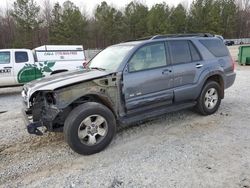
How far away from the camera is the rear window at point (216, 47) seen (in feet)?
18.6

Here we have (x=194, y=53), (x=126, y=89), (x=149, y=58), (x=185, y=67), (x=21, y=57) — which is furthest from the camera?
(x=21, y=57)

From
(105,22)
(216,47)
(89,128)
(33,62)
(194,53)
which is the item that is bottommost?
(89,128)

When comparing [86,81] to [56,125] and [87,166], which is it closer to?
[56,125]

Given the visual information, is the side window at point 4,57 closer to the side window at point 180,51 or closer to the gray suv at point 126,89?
the gray suv at point 126,89

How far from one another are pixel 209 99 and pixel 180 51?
4.49ft

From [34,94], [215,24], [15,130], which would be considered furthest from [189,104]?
[215,24]

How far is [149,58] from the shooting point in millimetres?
4707

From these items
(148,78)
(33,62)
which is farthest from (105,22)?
(148,78)

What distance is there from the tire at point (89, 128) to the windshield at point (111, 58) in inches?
34.0

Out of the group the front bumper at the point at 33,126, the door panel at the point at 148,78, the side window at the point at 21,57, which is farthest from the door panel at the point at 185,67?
the side window at the point at 21,57

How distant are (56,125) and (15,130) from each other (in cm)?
174

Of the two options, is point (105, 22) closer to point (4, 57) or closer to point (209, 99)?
point (4, 57)

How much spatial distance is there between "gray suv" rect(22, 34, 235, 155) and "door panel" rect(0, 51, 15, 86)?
219 inches

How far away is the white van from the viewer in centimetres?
961
